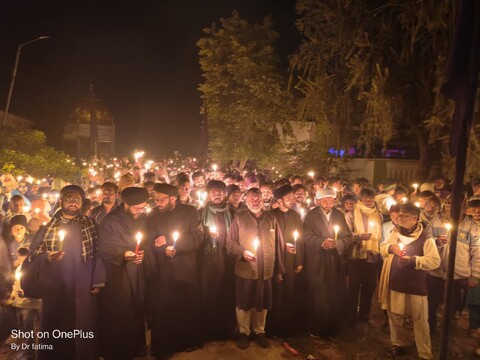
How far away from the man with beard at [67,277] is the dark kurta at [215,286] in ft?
5.38

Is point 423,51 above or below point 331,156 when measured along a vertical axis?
above

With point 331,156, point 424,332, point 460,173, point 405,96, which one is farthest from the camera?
point 331,156

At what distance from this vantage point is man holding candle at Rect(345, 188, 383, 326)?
6.36m

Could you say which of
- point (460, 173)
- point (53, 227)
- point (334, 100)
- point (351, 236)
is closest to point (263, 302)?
point (351, 236)

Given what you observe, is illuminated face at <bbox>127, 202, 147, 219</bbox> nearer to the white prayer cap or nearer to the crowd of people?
the crowd of people

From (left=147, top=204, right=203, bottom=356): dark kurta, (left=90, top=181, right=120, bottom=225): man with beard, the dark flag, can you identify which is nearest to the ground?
(left=147, top=204, right=203, bottom=356): dark kurta

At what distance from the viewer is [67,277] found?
429 cm

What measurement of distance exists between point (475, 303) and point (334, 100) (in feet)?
31.3

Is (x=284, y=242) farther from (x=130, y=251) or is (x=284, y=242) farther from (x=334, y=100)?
(x=334, y=100)

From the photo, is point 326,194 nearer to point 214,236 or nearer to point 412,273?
point 412,273

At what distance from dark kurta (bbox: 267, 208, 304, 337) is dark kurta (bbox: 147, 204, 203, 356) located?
4.10 feet

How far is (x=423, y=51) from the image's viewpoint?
1130 centimetres

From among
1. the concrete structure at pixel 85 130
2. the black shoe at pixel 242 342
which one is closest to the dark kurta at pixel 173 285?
the black shoe at pixel 242 342

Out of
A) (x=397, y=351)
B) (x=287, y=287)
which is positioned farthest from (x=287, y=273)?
(x=397, y=351)
